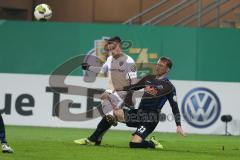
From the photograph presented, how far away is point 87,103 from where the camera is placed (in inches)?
889

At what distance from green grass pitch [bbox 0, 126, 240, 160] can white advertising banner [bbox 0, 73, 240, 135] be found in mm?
1627

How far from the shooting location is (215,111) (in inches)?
878

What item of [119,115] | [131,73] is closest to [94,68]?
[131,73]

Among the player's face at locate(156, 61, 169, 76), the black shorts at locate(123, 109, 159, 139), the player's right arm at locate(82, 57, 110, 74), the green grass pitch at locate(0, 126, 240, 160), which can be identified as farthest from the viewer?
the black shorts at locate(123, 109, 159, 139)

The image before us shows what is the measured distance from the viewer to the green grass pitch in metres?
13.5

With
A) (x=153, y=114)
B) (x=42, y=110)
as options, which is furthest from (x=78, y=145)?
(x=42, y=110)

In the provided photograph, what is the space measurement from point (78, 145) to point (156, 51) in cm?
713

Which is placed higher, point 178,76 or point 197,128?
point 178,76

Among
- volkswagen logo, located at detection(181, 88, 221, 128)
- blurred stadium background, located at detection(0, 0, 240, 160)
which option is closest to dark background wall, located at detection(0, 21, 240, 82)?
blurred stadium background, located at detection(0, 0, 240, 160)

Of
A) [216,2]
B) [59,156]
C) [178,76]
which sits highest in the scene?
[216,2]

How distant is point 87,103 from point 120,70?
18.7 feet

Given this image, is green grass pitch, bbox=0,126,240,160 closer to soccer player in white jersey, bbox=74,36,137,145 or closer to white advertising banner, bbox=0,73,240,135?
soccer player in white jersey, bbox=74,36,137,145

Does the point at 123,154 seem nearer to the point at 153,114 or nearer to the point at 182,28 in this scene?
the point at 153,114

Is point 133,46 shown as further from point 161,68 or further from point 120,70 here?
point 161,68
